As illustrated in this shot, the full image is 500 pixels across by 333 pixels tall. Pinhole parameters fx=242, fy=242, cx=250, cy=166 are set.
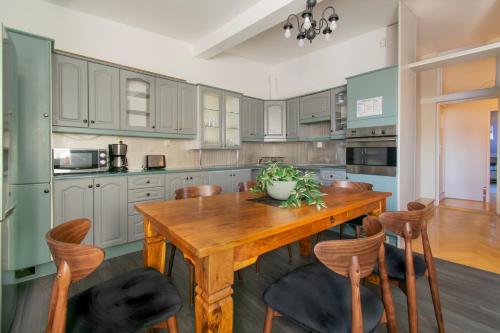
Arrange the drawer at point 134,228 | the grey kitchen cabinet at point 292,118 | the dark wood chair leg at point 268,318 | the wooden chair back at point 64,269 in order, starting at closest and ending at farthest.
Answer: the wooden chair back at point 64,269, the dark wood chair leg at point 268,318, the drawer at point 134,228, the grey kitchen cabinet at point 292,118

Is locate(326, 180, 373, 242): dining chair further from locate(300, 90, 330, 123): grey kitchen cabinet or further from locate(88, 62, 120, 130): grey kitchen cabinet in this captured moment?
locate(88, 62, 120, 130): grey kitchen cabinet

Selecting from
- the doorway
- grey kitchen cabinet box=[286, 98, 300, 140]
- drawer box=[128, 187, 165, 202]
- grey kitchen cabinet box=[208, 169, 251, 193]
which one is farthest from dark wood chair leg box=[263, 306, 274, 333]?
the doorway

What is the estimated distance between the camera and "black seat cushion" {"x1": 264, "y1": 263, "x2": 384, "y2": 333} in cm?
94

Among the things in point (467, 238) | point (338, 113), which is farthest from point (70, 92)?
point (467, 238)

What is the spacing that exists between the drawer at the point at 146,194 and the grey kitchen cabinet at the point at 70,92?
917 millimetres

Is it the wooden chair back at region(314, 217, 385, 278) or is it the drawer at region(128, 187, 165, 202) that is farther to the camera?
the drawer at region(128, 187, 165, 202)

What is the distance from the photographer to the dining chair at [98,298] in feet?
2.79

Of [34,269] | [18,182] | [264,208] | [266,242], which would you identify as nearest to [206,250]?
[266,242]

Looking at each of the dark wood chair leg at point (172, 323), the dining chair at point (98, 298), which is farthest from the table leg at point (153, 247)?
the dark wood chair leg at point (172, 323)

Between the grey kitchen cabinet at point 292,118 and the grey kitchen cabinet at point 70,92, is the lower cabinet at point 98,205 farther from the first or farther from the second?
the grey kitchen cabinet at point 292,118

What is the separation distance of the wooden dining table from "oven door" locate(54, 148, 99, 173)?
158 cm

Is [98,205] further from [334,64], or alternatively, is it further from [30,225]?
[334,64]

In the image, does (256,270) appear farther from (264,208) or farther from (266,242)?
(266,242)

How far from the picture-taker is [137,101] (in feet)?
→ 10.3
